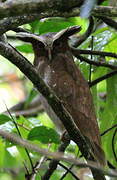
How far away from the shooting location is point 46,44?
11.2 feet

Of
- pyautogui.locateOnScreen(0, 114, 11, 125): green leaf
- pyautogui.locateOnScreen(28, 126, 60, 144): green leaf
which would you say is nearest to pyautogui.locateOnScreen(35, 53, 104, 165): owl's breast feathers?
pyautogui.locateOnScreen(28, 126, 60, 144): green leaf

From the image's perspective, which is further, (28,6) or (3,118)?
(3,118)

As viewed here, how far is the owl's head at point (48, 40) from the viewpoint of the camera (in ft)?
10.8

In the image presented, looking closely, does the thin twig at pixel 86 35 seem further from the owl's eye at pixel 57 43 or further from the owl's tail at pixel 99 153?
the owl's tail at pixel 99 153

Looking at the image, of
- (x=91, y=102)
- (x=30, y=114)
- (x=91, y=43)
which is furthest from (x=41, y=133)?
(x=30, y=114)

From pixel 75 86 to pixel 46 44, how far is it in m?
0.38

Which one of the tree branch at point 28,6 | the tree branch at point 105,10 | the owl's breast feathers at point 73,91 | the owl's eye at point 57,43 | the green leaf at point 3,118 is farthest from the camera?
the owl's eye at point 57,43

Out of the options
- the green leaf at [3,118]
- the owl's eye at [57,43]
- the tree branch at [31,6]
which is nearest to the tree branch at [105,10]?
the tree branch at [31,6]

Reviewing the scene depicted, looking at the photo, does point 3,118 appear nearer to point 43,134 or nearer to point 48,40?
point 43,134

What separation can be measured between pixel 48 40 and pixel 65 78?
0.30 metres

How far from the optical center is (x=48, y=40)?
11.2 feet

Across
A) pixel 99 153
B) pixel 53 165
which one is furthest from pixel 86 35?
pixel 53 165

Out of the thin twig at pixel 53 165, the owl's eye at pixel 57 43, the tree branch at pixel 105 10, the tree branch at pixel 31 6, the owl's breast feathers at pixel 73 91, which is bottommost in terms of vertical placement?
the thin twig at pixel 53 165

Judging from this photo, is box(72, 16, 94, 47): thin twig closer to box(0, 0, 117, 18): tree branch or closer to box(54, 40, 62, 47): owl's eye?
box(54, 40, 62, 47): owl's eye
